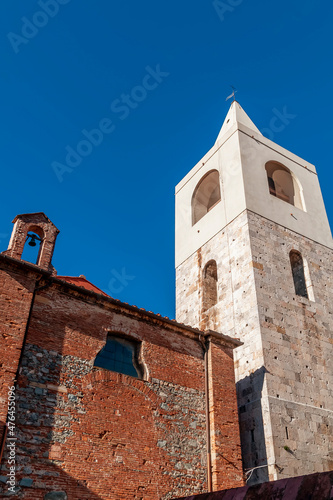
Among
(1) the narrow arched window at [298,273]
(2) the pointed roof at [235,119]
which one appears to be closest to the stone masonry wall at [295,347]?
(1) the narrow arched window at [298,273]

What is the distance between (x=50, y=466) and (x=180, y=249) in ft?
38.9

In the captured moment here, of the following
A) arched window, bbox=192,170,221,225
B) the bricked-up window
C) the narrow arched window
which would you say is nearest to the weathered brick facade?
the bricked-up window

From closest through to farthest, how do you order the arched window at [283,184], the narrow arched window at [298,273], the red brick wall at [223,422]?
the red brick wall at [223,422] < the narrow arched window at [298,273] < the arched window at [283,184]

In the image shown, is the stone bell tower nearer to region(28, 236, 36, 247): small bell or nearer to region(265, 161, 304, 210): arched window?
region(265, 161, 304, 210): arched window

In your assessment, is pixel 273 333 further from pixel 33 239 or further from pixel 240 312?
pixel 33 239

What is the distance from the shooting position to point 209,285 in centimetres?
1656

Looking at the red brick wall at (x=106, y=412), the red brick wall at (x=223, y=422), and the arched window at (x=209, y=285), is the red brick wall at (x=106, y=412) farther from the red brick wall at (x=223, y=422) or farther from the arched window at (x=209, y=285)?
the arched window at (x=209, y=285)

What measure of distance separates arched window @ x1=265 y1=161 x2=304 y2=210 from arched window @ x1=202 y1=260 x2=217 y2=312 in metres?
4.22

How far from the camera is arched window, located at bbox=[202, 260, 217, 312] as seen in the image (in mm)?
16047

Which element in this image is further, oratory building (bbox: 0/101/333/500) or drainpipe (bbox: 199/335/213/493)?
drainpipe (bbox: 199/335/213/493)

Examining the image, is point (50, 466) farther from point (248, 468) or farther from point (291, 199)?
point (291, 199)

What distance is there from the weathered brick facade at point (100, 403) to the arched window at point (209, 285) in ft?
16.2

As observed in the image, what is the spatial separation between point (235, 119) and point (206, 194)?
3.45 m

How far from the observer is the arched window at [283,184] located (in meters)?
18.7
